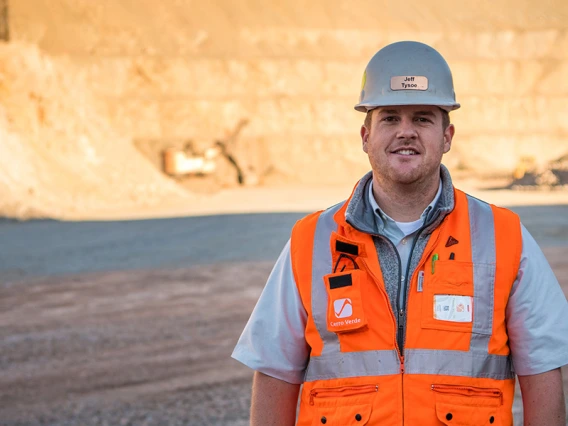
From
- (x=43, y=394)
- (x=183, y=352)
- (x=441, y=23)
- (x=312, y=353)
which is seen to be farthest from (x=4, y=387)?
(x=441, y=23)

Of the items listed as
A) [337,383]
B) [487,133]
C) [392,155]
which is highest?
[487,133]

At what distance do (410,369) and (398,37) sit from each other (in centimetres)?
5873

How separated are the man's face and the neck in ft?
0.07

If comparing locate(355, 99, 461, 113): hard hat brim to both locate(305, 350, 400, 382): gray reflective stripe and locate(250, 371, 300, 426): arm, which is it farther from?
locate(250, 371, 300, 426): arm

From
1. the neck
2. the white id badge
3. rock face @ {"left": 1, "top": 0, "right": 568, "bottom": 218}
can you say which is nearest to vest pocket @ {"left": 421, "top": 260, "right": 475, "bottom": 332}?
the white id badge

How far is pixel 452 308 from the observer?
2.28 meters

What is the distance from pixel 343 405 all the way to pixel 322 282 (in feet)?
1.15

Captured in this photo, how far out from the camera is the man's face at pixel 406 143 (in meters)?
2.42

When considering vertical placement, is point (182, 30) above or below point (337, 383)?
above

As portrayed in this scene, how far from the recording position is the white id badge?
2.27 m

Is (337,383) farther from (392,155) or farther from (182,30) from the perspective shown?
(182,30)

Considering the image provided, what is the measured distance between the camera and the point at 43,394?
645cm

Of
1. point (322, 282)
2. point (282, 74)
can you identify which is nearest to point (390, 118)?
point (322, 282)

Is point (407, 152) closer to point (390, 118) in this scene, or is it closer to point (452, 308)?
point (390, 118)
